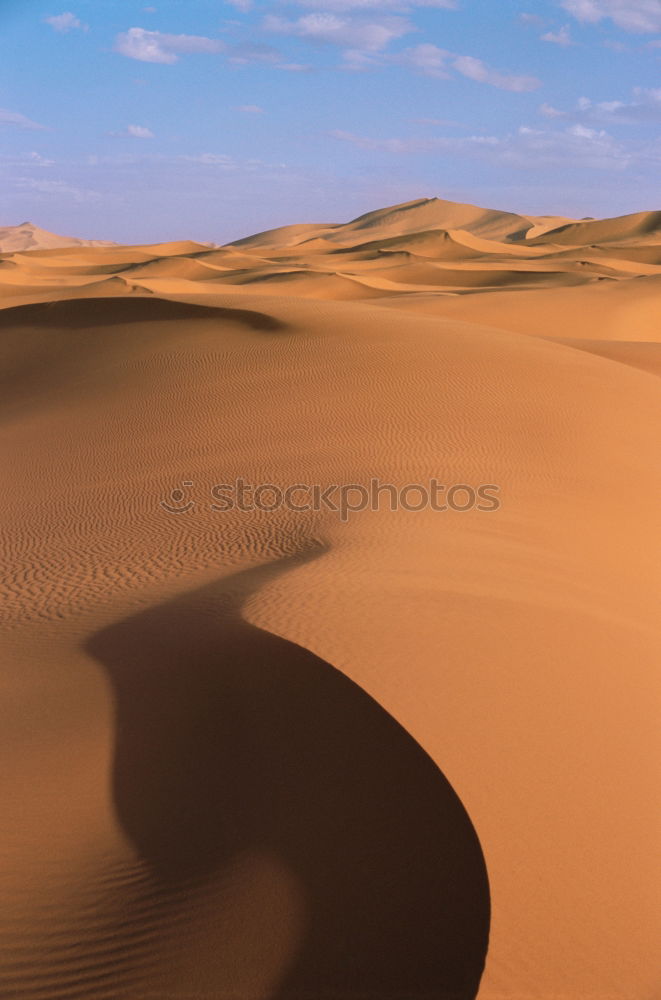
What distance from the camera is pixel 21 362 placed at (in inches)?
750

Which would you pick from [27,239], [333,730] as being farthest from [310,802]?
[27,239]

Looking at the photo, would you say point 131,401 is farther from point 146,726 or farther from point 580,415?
point 146,726

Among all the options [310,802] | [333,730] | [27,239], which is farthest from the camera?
[27,239]

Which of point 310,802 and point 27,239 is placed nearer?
point 310,802

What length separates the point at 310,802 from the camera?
437 cm

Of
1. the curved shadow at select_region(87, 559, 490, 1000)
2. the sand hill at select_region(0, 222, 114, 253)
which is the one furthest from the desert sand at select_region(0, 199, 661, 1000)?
the sand hill at select_region(0, 222, 114, 253)

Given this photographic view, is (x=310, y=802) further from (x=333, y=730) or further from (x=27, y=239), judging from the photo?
(x=27, y=239)

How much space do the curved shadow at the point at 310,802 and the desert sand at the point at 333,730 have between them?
0.01 meters

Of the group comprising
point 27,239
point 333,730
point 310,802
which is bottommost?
point 310,802

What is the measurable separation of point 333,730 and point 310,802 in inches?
18.5

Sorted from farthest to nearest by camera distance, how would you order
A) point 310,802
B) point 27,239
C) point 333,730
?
point 27,239 < point 333,730 < point 310,802

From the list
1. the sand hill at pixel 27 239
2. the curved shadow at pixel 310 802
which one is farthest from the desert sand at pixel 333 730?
the sand hill at pixel 27 239

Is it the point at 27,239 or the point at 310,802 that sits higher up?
the point at 27,239

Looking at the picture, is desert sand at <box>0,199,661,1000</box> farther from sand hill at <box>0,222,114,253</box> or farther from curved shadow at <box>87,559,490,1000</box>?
sand hill at <box>0,222,114,253</box>
